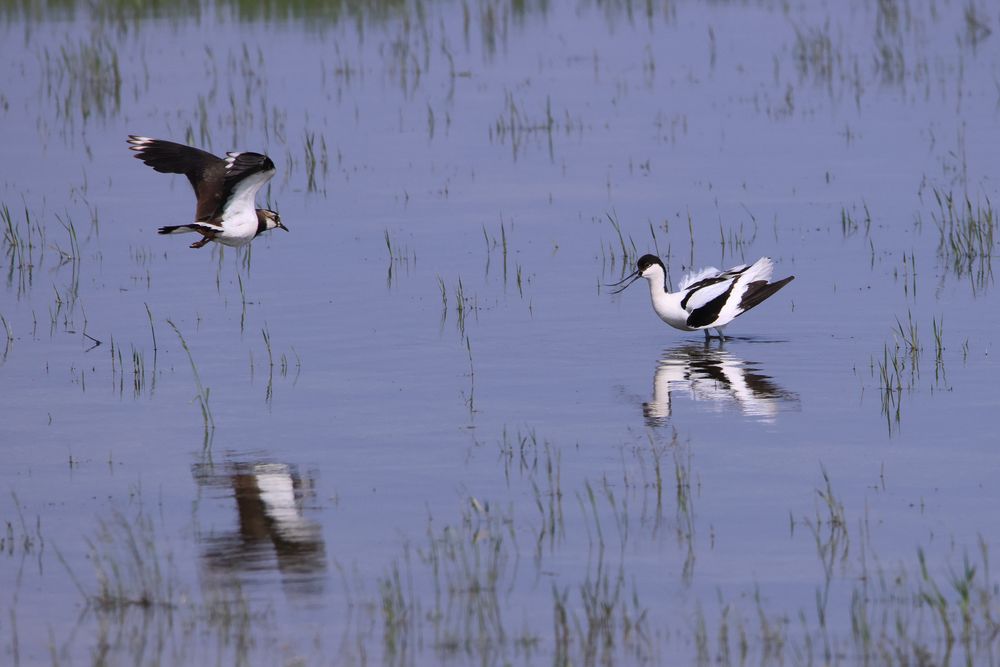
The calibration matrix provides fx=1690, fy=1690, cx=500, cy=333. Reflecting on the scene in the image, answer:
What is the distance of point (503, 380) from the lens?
10.4 metres

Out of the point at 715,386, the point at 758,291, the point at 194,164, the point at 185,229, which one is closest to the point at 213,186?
the point at 194,164

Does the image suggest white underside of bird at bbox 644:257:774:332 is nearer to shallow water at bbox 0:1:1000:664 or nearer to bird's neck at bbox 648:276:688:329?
bird's neck at bbox 648:276:688:329

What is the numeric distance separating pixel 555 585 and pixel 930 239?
334 inches

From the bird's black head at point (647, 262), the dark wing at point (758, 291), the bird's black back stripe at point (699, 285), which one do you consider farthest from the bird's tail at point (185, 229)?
the dark wing at point (758, 291)

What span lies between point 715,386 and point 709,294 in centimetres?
153

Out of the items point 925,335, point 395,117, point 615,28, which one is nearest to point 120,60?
point 395,117

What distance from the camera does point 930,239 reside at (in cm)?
1431

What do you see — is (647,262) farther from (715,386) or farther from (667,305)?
(715,386)

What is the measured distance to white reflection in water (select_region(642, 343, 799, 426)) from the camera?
31.7 ft

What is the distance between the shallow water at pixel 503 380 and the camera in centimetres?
654

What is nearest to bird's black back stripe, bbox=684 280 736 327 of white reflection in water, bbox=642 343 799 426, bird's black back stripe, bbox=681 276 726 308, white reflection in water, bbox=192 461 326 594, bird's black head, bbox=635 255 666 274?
bird's black back stripe, bbox=681 276 726 308

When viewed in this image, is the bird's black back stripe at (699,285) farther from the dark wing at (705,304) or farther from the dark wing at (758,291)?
the dark wing at (758,291)

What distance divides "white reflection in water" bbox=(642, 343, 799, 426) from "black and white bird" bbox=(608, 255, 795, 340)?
0.89ft

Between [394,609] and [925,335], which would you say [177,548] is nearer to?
[394,609]
